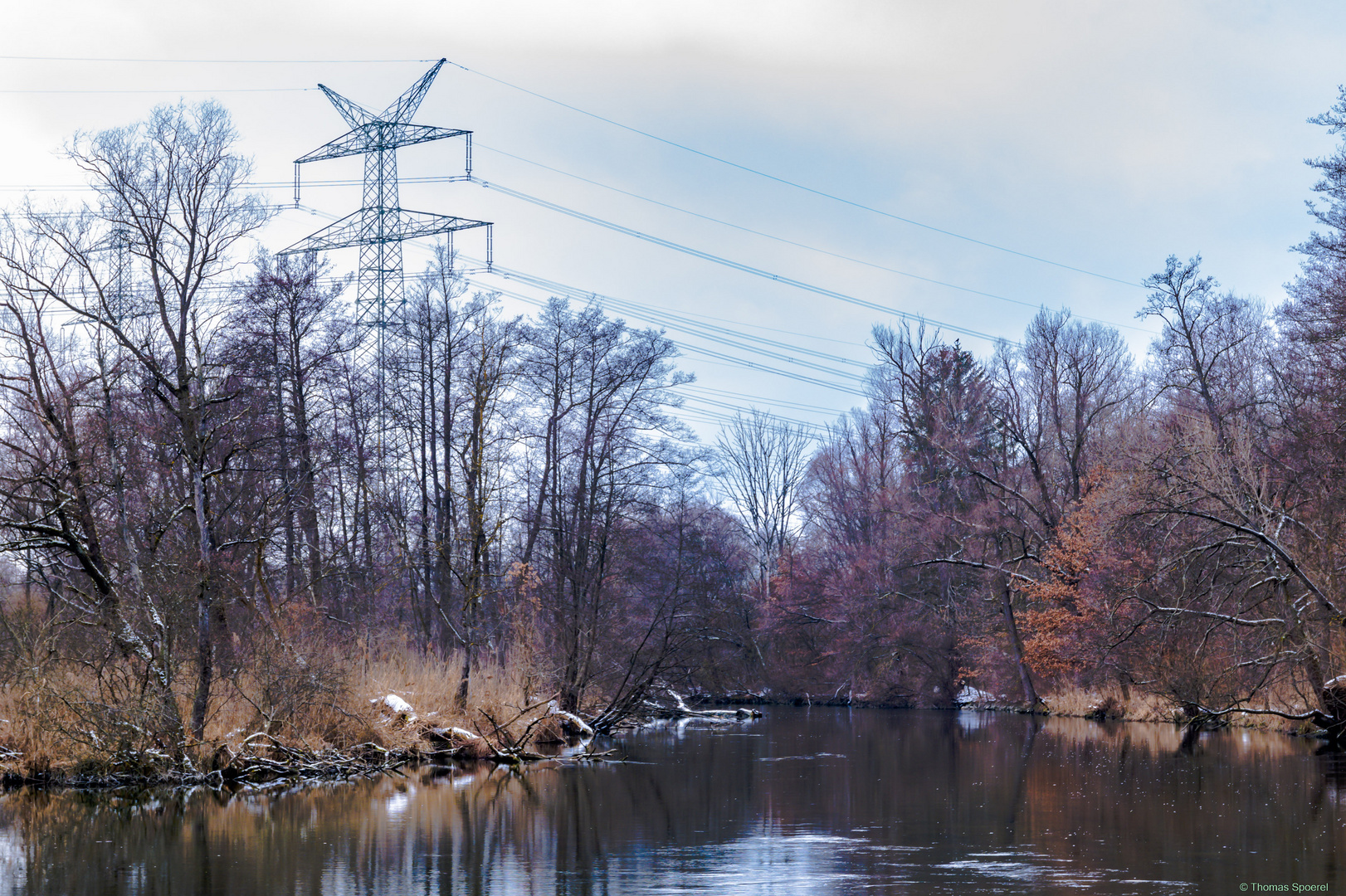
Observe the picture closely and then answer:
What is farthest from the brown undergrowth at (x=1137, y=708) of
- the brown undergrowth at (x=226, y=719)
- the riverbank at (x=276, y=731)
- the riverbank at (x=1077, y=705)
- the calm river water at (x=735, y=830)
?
the brown undergrowth at (x=226, y=719)

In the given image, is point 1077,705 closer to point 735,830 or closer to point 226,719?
point 735,830

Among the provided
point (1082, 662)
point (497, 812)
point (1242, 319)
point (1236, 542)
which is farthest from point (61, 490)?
point (1242, 319)

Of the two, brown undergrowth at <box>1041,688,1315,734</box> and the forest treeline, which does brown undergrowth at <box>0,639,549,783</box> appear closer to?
the forest treeline

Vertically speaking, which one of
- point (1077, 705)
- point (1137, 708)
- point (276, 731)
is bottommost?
point (1077, 705)

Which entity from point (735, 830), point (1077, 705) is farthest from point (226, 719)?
point (1077, 705)

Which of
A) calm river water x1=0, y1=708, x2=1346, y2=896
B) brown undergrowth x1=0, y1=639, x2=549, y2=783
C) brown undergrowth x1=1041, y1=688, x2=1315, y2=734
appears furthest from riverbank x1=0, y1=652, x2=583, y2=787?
brown undergrowth x1=1041, y1=688, x2=1315, y2=734

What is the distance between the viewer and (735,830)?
1636 centimetres

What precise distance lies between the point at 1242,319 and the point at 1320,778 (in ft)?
113

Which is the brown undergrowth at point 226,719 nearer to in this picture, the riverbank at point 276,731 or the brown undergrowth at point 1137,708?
the riverbank at point 276,731

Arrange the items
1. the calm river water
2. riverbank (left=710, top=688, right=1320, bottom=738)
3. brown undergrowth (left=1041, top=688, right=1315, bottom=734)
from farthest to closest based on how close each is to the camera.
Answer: riverbank (left=710, top=688, right=1320, bottom=738) < brown undergrowth (left=1041, top=688, right=1315, bottom=734) < the calm river water

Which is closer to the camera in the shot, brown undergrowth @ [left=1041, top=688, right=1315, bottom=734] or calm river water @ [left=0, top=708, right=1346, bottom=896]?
calm river water @ [left=0, top=708, right=1346, bottom=896]

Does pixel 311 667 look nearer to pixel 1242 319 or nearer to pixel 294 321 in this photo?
pixel 294 321

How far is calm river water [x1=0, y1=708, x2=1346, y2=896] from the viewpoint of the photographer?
12391mm

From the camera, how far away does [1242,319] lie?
5019cm
